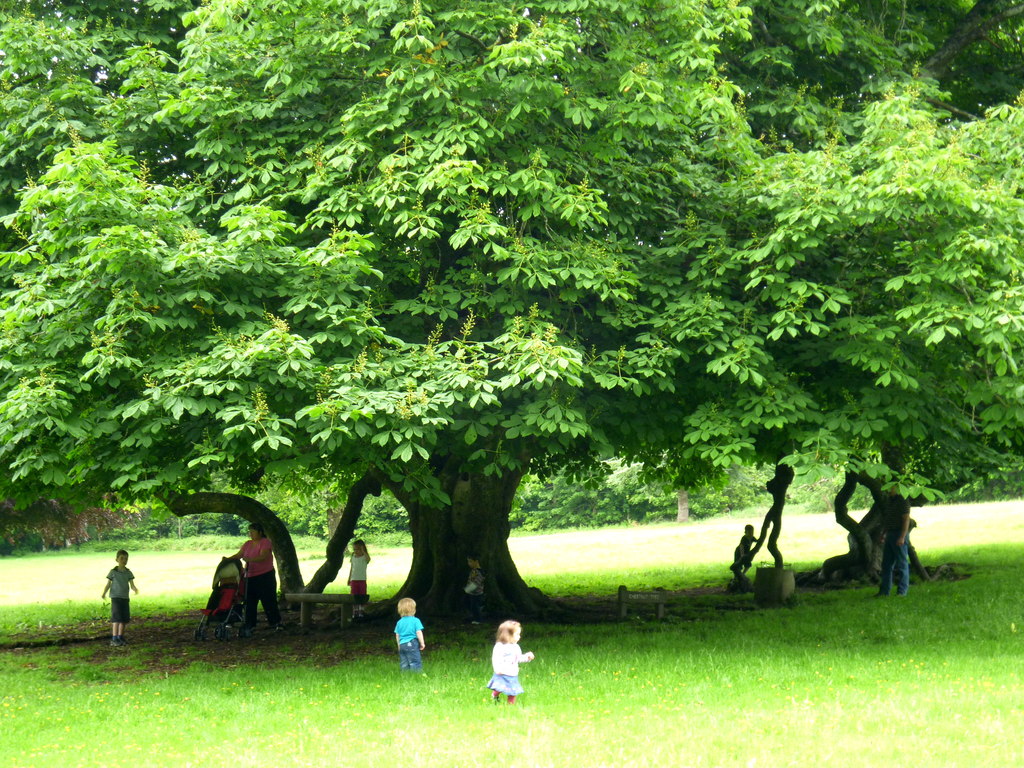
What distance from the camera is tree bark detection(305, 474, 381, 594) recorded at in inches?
809

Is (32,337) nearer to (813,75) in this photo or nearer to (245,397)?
(245,397)

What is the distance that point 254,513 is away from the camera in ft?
65.3

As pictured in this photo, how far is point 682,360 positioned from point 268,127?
19.6 feet

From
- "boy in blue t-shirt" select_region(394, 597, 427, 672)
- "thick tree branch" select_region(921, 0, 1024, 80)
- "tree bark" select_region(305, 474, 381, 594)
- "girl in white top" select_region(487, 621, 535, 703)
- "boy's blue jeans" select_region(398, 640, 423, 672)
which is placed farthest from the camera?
"tree bark" select_region(305, 474, 381, 594)

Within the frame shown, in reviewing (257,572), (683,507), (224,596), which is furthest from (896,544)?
(683,507)

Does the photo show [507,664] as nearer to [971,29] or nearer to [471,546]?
[471,546]

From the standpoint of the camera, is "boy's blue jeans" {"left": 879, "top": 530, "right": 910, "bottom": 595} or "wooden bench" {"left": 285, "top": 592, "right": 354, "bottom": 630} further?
"boy's blue jeans" {"left": 879, "top": 530, "right": 910, "bottom": 595}

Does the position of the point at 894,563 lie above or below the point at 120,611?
above

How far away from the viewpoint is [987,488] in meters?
59.3

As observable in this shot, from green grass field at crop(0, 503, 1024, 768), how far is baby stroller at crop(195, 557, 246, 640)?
25.7 inches

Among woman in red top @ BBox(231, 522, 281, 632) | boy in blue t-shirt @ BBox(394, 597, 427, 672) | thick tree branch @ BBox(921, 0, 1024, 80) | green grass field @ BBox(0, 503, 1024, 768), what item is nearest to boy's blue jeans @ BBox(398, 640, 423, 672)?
boy in blue t-shirt @ BBox(394, 597, 427, 672)

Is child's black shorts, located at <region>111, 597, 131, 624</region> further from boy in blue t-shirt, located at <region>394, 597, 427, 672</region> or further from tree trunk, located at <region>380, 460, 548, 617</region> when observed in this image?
boy in blue t-shirt, located at <region>394, 597, 427, 672</region>

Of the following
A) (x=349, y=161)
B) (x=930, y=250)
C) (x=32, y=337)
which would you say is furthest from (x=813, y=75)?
(x=32, y=337)

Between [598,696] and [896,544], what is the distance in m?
9.17
